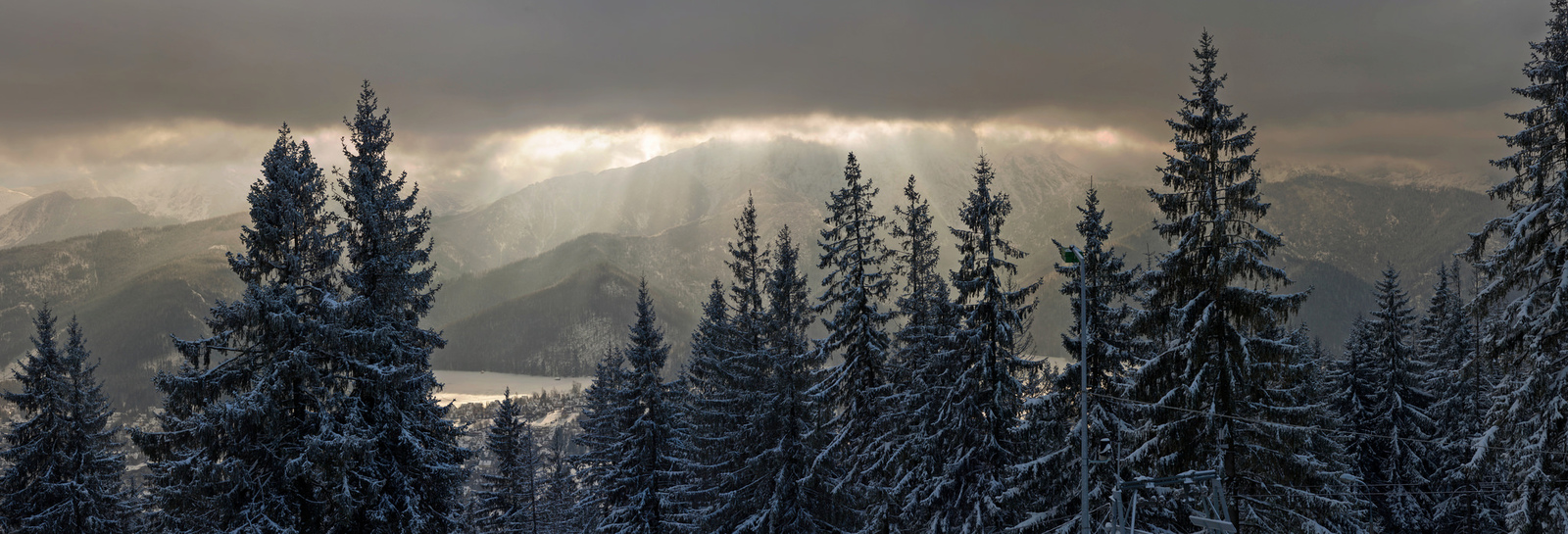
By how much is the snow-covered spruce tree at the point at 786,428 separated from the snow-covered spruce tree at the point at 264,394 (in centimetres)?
1368

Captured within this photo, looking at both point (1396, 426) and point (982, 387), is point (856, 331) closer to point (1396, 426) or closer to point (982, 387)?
point (982, 387)

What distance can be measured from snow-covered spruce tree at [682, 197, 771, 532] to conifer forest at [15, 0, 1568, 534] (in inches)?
6.4

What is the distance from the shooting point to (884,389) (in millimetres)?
25328

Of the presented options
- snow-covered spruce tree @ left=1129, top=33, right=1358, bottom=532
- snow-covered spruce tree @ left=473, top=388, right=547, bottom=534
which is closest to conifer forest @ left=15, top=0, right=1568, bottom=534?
snow-covered spruce tree @ left=1129, top=33, right=1358, bottom=532

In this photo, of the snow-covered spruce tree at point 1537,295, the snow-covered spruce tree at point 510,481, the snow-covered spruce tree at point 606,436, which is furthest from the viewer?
the snow-covered spruce tree at point 510,481

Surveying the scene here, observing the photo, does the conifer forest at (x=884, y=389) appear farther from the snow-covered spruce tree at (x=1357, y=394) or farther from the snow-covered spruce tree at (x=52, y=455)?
the snow-covered spruce tree at (x=1357, y=394)

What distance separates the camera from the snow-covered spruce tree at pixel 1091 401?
830 inches

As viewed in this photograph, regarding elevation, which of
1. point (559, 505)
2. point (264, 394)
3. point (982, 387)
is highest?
point (264, 394)

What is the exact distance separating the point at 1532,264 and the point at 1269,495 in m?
7.05

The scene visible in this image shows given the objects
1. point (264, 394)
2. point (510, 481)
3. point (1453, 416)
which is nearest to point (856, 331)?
point (264, 394)

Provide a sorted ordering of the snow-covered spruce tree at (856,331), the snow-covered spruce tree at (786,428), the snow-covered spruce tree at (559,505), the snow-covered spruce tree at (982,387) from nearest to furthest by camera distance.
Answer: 1. the snow-covered spruce tree at (982,387)
2. the snow-covered spruce tree at (856,331)
3. the snow-covered spruce tree at (786,428)
4. the snow-covered spruce tree at (559,505)

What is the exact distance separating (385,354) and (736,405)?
13.4 meters

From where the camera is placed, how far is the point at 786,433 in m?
27.6

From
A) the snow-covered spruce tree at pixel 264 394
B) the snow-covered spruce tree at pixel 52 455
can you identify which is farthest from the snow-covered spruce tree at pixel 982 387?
the snow-covered spruce tree at pixel 52 455
